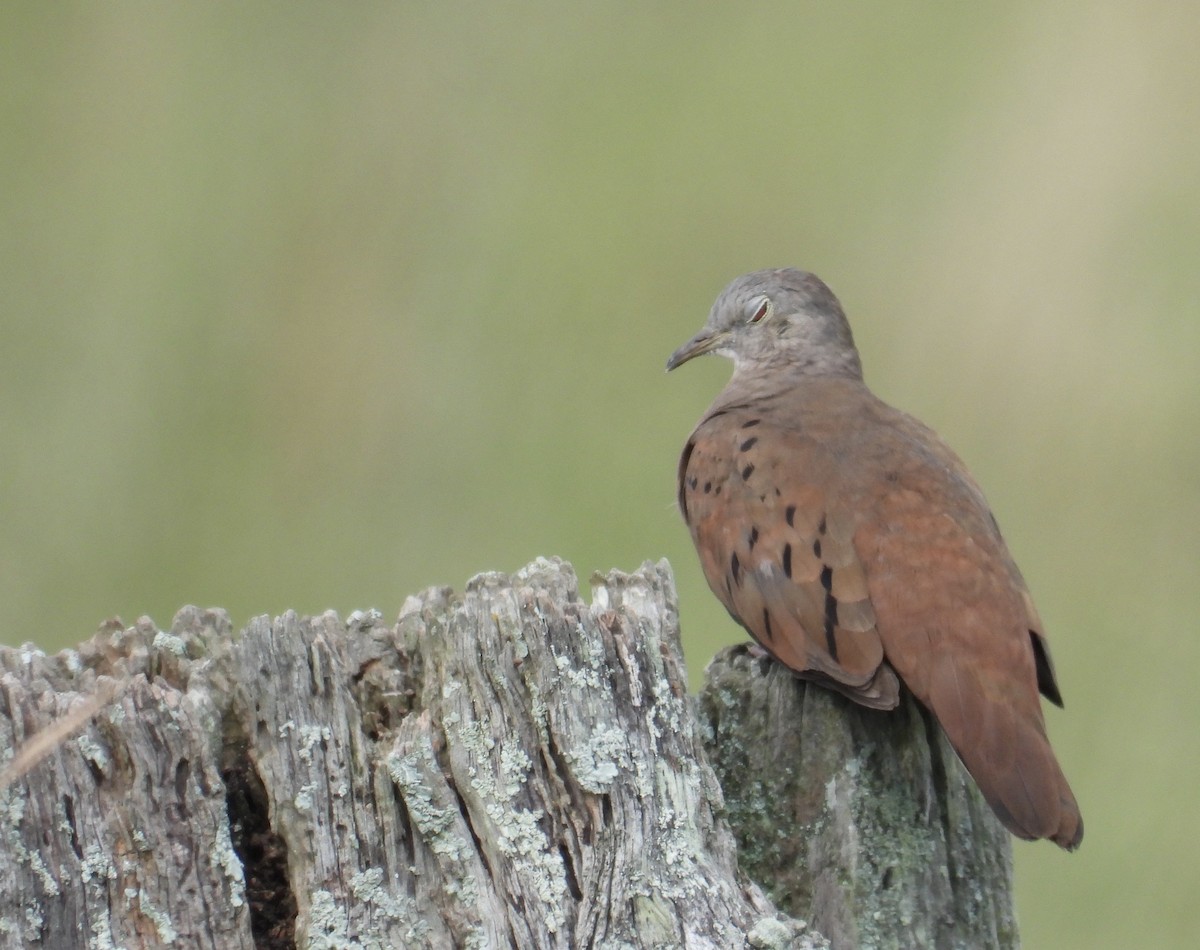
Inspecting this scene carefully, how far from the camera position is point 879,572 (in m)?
4.28

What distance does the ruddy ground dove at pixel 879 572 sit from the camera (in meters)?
3.82

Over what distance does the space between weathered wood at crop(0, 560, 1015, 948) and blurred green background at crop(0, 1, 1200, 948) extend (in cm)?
328

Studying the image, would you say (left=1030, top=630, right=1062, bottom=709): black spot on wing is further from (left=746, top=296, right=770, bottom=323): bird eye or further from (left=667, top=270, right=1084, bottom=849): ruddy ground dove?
(left=746, top=296, right=770, bottom=323): bird eye

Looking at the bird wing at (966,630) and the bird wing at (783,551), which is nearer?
the bird wing at (966,630)

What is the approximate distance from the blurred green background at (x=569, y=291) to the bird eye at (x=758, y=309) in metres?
0.95

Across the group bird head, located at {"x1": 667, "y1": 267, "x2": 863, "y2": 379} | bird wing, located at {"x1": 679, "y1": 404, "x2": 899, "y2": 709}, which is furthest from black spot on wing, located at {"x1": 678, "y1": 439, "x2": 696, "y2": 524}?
bird head, located at {"x1": 667, "y1": 267, "x2": 863, "y2": 379}

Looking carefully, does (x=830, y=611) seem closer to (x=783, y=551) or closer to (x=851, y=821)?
(x=783, y=551)

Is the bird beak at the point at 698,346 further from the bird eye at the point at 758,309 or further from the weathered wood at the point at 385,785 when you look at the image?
the weathered wood at the point at 385,785

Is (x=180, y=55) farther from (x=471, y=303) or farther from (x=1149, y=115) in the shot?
(x=1149, y=115)

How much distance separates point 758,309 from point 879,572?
195 centimetres

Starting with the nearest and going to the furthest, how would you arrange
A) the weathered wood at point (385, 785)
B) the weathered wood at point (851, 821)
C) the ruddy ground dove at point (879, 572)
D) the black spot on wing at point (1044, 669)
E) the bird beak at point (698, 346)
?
the weathered wood at point (385, 785)
the weathered wood at point (851, 821)
the ruddy ground dove at point (879, 572)
the black spot on wing at point (1044, 669)
the bird beak at point (698, 346)

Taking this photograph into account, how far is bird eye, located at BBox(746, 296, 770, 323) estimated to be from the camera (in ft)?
19.8

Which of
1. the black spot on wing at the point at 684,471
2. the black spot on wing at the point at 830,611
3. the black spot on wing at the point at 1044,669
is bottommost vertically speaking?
the black spot on wing at the point at 1044,669

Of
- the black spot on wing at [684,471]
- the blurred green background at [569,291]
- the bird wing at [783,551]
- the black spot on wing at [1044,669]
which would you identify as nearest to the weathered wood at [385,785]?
the bird wing at [783,551]
